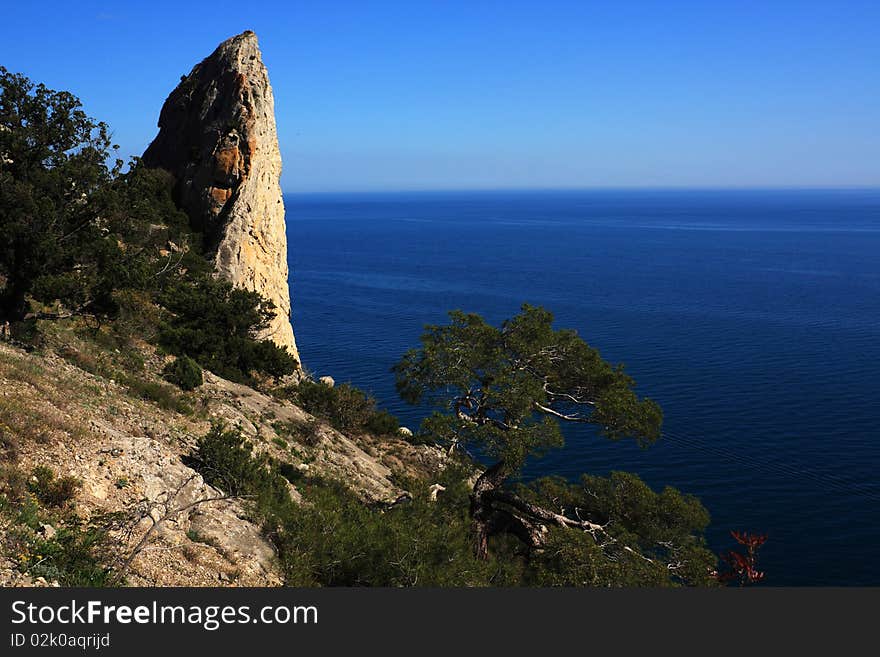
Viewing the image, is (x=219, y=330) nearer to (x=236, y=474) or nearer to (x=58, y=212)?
(x=58, y=212)

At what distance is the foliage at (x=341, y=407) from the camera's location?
35.6 meters

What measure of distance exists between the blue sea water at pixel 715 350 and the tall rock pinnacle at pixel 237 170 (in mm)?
17858

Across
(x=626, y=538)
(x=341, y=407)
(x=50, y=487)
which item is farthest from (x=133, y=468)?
(x=341, y=407)

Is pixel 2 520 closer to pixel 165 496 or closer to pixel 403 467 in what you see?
pixel 165 496

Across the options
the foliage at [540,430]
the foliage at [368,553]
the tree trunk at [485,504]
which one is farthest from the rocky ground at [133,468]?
the tree trunk at [485,504]

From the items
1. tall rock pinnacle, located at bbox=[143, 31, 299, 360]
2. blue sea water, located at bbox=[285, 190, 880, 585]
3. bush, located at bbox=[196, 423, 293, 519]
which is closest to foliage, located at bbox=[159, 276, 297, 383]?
tall rock pinnacle, located at bbox=[143, 31, 299, 360]

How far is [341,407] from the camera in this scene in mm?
36000

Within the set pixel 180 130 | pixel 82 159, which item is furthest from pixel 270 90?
pixel 82 159

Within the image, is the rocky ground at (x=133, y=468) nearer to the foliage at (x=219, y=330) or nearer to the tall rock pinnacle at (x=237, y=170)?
the foliage at (x=219, y=330)

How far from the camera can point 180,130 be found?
4994 centimetres

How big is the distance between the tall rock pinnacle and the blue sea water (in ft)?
58.6

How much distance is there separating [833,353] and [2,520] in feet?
256

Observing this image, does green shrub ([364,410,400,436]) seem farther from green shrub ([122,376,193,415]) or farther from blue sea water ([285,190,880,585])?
green shrub ([122,376,193,415])

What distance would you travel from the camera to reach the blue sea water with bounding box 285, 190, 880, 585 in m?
39.6
